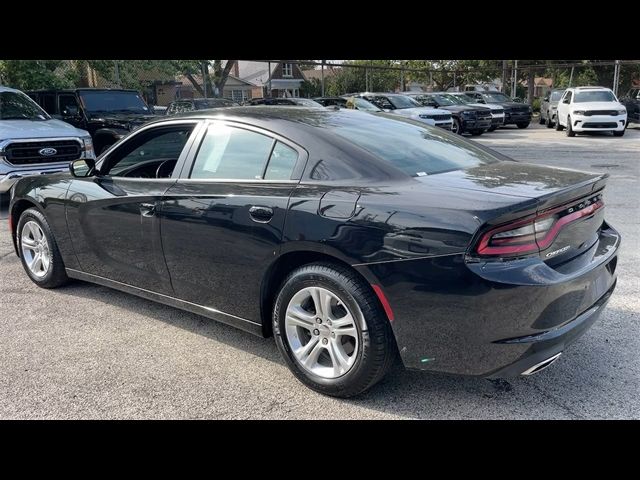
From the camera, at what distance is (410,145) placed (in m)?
3.71

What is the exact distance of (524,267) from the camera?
2693mm

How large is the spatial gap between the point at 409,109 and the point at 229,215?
17540mm

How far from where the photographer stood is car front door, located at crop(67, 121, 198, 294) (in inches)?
157

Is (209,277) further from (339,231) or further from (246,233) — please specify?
(339,231)

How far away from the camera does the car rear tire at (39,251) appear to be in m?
4.95

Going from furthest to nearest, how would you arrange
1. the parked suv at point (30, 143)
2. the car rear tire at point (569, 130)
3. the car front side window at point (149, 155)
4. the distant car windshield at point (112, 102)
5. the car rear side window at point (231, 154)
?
the car rear tire at point (569, 130) → the distant car windshield at point (112, 102) → the parked suv at point (30, 143) → the car front side window at point (149, 155) → the car rear side window at point (231, 154)

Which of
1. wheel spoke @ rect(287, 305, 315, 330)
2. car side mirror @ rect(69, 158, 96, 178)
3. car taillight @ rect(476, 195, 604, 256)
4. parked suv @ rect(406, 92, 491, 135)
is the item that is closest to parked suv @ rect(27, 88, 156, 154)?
car side mirror @ rect(69, 158, 96, 178)

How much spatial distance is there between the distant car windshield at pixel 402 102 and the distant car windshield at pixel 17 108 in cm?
1353

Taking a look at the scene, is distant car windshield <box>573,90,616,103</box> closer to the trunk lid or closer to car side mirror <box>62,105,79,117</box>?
car side mirror <box>62,105,79,117</box>

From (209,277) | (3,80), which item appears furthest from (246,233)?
(3,80)

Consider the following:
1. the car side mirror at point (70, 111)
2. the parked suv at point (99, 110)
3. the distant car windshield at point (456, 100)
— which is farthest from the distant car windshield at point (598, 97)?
the car side mirror at point (70, 111)

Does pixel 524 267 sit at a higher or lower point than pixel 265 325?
higher

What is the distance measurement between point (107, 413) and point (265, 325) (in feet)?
A: 3.34

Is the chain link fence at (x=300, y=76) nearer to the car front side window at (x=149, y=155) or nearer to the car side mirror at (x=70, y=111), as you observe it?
the car side mirror at (x=70, y=111)
